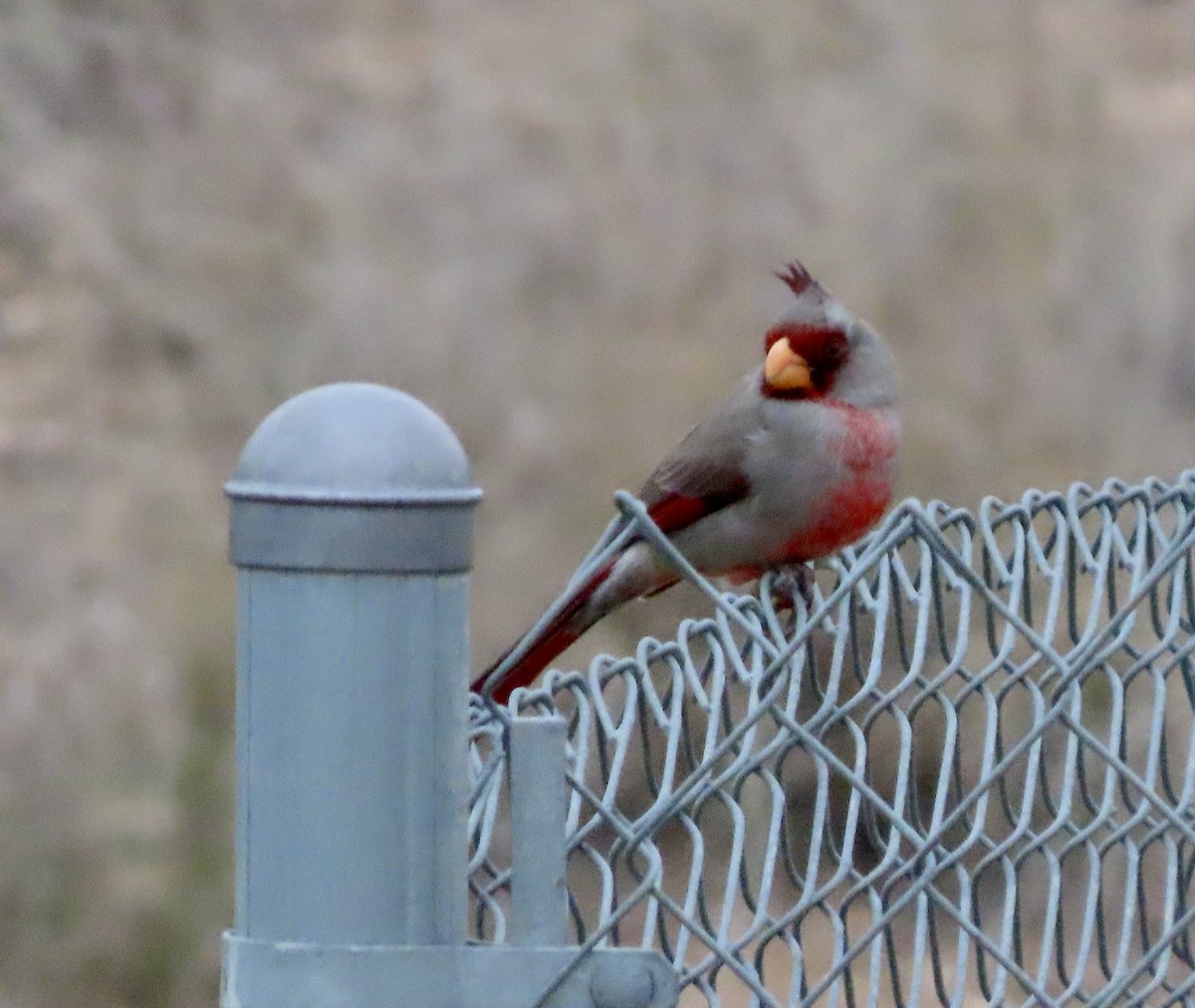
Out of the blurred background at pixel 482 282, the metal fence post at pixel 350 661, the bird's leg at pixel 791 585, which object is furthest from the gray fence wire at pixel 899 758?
the blurred background at pixel 482 282

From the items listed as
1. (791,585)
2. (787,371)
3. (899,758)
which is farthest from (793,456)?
(899,758)

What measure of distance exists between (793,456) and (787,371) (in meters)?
0.13

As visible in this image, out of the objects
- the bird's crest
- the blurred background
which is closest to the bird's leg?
the bird's crest


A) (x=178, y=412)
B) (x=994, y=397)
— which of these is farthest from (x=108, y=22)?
(x=994, y=397)

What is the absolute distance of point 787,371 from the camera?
10.5 feet

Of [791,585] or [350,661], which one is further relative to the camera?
[791,585]

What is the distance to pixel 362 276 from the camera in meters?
6.43

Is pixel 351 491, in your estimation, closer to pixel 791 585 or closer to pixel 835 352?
pixel 791 585

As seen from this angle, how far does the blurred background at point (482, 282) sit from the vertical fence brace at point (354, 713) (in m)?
4.52

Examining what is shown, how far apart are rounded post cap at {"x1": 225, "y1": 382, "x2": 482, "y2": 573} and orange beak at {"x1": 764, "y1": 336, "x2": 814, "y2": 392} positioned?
6.56 ft

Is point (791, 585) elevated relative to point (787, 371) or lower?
lower

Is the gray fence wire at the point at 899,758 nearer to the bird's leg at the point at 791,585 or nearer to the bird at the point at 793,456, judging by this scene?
the bird's leg at the point at 791,585

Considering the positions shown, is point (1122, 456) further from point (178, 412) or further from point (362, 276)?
point (178, 412)

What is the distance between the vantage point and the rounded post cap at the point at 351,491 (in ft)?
3.98
